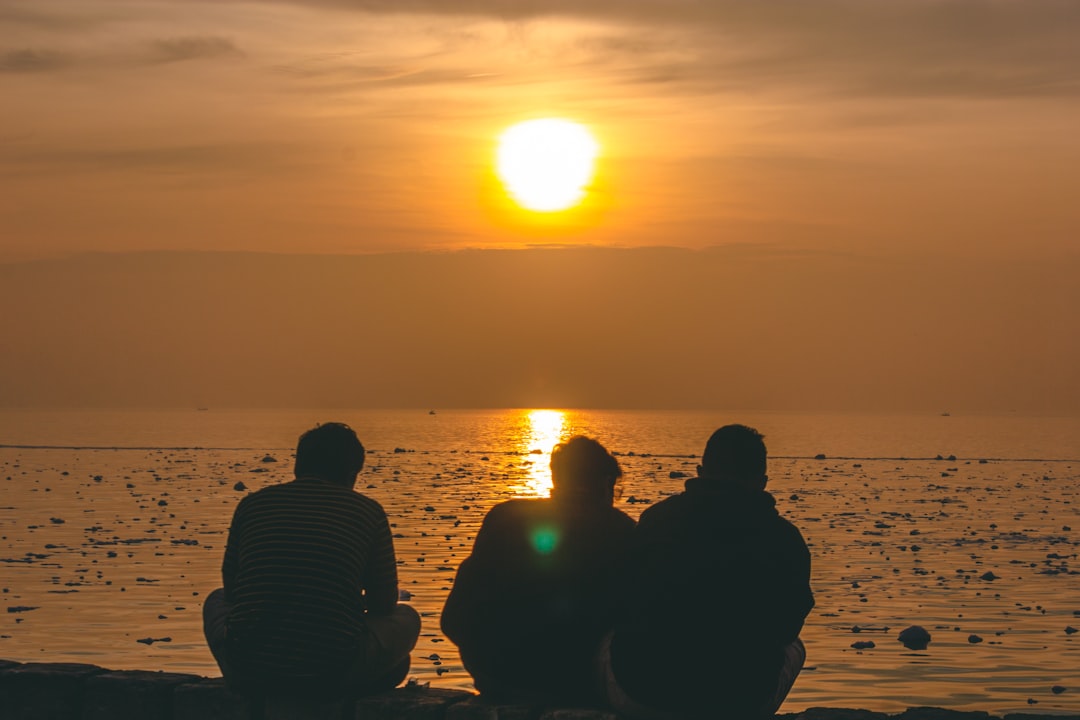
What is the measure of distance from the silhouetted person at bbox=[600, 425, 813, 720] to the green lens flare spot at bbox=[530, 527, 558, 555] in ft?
2.41

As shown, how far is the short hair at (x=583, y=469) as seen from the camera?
8.17 m

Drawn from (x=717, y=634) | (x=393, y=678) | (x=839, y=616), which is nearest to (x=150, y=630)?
(x=839, y=616)

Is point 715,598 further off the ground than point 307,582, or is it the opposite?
point 307,582

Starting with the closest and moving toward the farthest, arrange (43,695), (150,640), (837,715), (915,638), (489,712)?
(489,712)
(837,715)
(43,695)
(150,640)
(915,638)

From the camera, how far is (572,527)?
8.24 metres

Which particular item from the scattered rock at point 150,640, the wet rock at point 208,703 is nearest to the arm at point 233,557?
the wet rock at point 208,703

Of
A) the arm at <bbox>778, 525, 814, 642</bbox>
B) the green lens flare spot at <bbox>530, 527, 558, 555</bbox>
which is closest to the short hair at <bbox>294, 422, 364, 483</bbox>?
the green lens flare spot at <bbox>530, 527, 558, 555</bbox>

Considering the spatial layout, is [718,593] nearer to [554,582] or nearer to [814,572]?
[554,582]

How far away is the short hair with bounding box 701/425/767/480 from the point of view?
7.52 meters

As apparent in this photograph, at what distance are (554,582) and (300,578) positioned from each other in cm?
154

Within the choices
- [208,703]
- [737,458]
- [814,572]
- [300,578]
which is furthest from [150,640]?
[814,572]

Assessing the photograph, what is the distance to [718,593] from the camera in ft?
24.9

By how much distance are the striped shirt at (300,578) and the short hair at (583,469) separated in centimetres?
116

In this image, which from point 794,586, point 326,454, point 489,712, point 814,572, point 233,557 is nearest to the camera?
point 794,586
